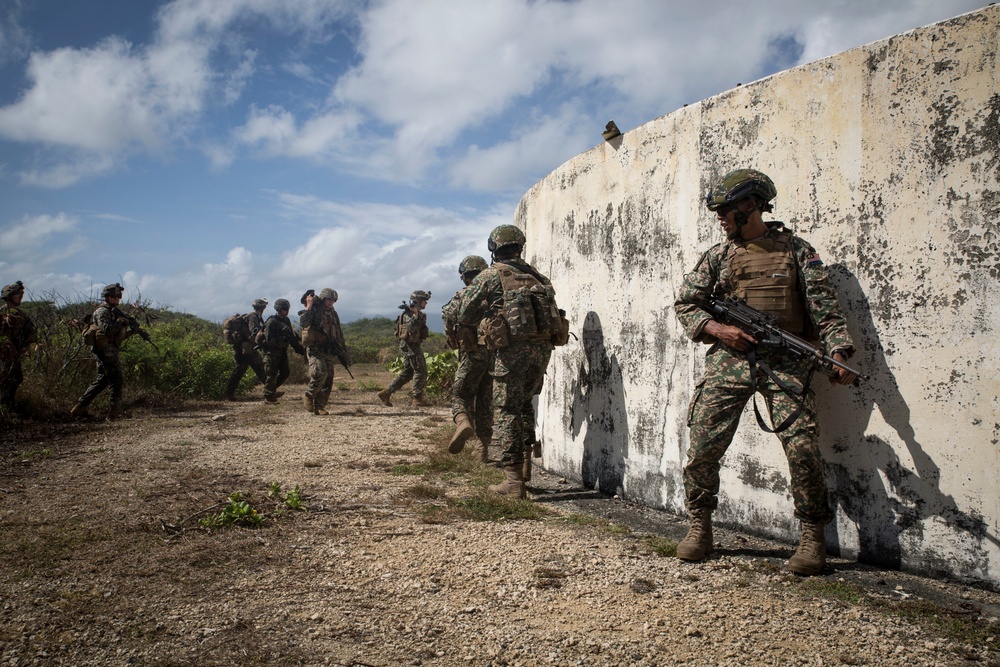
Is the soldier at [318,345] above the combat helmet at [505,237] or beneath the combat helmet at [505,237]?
beneath

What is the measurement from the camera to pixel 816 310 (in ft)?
10.0

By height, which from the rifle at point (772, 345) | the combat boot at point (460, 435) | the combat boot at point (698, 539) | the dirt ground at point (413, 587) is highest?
the rifle at point (772, 345)

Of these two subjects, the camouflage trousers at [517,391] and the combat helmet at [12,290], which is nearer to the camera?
the camouflage trousers at [517,391]

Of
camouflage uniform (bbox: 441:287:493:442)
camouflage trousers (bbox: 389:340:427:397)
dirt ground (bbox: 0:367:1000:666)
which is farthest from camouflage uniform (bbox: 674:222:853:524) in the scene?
camouflage trousers (bbox: 389:340:427:397)

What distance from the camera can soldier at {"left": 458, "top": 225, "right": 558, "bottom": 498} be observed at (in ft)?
14.9

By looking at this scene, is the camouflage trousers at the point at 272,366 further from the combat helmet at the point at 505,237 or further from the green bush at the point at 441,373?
the combat helmet at the point at 505,237

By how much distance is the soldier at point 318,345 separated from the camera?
9.03 meters

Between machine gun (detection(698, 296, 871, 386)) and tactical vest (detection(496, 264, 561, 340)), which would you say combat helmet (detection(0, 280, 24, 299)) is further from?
machine gun (detection(698, 296, 871, 386))

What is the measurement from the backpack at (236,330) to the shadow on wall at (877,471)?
10.1 m

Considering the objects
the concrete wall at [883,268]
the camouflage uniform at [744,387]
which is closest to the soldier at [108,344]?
the concrete wall at [883,268]

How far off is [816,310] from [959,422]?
2.45 ft

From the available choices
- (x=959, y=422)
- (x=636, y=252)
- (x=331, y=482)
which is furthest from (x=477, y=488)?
(x=959, y=422)

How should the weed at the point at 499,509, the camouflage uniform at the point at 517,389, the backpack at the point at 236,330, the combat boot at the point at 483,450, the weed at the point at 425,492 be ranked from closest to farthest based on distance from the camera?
1. the weed at the point at 499,509
2. the weed at the point at 425,492
3. the camouflage uniform at the point at 517,389
4. the combat boot at the point at 483,450
5. the backpack at the point at 236,330

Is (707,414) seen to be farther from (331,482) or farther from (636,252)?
(331,482)
